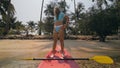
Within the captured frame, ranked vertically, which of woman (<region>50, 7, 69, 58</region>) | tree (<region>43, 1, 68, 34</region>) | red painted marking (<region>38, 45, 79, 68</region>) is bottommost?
red painted marking (<region>38, 45, 79, 68</region>)

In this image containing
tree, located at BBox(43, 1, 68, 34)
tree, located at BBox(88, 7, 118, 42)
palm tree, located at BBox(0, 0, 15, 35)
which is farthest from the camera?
palm tree, located at BBox(0, 0, 15, 35)

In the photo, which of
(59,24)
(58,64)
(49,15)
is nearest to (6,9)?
(49,15)

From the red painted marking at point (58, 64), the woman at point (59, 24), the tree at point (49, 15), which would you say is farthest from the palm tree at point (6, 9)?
the red painted marking at point (58, 64)

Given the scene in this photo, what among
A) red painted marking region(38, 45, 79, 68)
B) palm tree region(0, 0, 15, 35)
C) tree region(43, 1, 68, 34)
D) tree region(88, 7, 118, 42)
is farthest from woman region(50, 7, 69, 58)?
palm tree region(0, 0, 15, 35)

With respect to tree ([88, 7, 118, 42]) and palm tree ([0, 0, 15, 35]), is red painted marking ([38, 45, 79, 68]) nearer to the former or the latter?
tree ([88, 7, 118, 42])

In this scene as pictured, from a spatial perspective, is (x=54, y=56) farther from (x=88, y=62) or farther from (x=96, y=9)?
(x=96, y=9)

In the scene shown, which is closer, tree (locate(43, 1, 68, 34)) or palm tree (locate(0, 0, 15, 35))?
tree (locate(43, 1, 68, 34))

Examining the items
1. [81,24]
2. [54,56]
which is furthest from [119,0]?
[54,56]

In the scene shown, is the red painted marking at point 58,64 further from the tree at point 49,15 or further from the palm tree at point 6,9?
the palm tree at point 6,9

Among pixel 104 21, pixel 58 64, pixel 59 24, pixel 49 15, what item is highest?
pixel 49 15

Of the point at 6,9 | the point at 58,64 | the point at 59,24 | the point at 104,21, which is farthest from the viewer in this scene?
the point at 6,9

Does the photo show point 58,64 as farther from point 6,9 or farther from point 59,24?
point 6,9

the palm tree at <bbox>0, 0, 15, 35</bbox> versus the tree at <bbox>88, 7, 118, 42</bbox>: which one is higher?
the palm tree at <bbox>0, 0, 15, 35</bbox>

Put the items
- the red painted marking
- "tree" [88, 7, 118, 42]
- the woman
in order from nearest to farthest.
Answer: the red painted marking < the woman < "tree" [88, 7, 118, 42]
